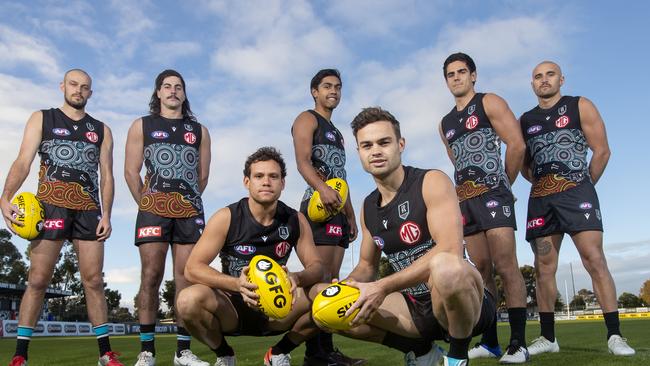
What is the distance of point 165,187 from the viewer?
5832 mm

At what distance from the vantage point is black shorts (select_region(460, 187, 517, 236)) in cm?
545

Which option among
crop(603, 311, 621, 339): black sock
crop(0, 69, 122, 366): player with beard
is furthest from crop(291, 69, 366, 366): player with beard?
crop(603, 311, 621, 339): black sock

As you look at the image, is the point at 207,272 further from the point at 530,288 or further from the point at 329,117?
the point at 530,288

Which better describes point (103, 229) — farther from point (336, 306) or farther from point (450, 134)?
point (450, 134)

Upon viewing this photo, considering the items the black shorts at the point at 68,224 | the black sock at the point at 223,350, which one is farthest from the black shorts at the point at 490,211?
the black shorts at the point at 68,224

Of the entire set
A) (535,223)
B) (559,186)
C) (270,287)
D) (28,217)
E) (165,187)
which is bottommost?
(270,287)

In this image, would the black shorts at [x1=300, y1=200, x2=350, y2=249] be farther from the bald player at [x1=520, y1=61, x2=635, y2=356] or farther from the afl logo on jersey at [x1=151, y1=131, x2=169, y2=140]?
the bald player at [x1=520, y1=61, x2=635, y2=356]

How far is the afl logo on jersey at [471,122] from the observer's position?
19.1 feet

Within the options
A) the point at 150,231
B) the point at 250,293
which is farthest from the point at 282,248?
the point at 150,231

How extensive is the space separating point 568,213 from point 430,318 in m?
2.98

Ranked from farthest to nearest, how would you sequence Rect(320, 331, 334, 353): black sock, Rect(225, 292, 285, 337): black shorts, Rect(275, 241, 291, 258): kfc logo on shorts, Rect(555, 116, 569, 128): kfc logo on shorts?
Rect(555, 116, 569, 128): kfc logo on shorts < Rect(320, 331, 334, 353): black sock < Rect(275, 241, 291, 258): kfc logo on shorts < Rect(225, 292, 285, 337): black shorts

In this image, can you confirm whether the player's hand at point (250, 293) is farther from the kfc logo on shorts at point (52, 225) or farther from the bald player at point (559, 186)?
the bald player at point (559, 186)

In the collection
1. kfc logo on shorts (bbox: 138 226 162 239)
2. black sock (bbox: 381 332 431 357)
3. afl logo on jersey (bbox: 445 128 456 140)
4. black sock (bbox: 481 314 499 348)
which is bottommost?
black sock (bbox: 481 314 499 348)

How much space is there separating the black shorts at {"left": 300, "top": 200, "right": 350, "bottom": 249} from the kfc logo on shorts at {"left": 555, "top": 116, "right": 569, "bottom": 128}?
2742mm
